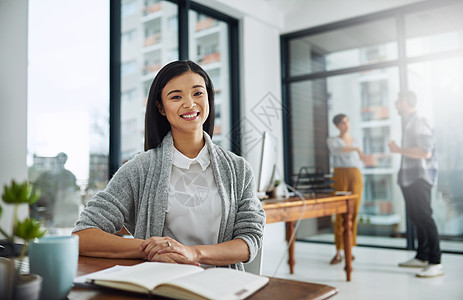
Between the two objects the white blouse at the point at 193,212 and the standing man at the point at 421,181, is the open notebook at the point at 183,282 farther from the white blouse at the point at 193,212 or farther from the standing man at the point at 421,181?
the standing man at the point at 421,181

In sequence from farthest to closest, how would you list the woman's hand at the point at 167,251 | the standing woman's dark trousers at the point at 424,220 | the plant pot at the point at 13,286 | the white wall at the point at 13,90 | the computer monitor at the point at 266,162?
the standing woman's dark trousers at the point at 424,220 < the white wall at the point at 13,90 < the computer monitor at the point at 266,162 < the woman's hand at the point at 167,251 < the plant pot at the point at 13,286

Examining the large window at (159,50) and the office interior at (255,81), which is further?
the large window at (159,50)

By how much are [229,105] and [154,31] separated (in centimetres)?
136

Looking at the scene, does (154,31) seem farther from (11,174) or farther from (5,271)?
(5,271)

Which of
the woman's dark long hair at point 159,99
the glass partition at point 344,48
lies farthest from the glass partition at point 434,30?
the woman's dark long hair at point 159,99

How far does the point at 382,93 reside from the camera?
14.8 feet

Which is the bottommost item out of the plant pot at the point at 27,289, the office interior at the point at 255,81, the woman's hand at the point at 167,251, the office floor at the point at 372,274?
the office floor at the point at 372,274

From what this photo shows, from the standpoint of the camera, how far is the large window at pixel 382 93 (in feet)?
13.3

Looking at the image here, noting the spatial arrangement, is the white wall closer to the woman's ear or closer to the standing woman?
the woman's ear

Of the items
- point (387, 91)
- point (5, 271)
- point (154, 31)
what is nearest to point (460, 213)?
point (387, 91)

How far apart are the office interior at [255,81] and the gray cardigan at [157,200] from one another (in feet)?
5.70

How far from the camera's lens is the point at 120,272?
0.76 m

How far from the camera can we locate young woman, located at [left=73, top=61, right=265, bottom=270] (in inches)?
45.4

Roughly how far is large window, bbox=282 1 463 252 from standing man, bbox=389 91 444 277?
0.63 m
